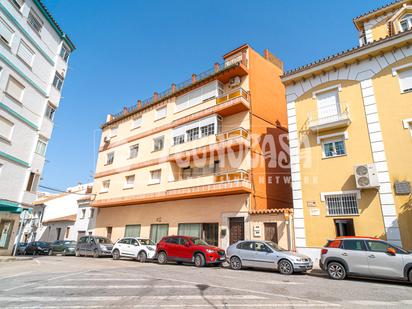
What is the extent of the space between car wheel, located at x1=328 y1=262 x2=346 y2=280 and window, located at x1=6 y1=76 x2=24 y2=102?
805 inches

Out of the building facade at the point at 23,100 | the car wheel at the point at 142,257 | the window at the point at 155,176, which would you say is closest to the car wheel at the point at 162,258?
the car wheel at the point at 142,257

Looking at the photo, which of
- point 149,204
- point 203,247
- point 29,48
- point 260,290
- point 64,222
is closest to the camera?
point 260,290

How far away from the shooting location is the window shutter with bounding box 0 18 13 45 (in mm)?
16047

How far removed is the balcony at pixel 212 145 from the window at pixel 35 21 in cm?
1326

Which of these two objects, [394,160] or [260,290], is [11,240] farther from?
[394,160]

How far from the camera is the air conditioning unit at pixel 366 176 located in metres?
12.0

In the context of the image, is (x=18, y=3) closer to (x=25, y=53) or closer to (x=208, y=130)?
(x=25, y=53)

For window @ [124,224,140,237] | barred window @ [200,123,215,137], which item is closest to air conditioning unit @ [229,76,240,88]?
barred window @ [200,123,215,137]

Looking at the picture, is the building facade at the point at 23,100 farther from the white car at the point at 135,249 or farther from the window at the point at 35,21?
the white car at the point at 135,249

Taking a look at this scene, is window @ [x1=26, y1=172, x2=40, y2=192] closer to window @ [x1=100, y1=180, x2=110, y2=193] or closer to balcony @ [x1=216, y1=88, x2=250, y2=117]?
window @ [x1=100, y1=180, x2=110, y2=193]

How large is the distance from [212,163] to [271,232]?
6.78 meters

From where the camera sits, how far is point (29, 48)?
18.4 m

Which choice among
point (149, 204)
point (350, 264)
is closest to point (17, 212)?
point (149, 204)

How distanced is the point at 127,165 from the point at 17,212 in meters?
9.85
